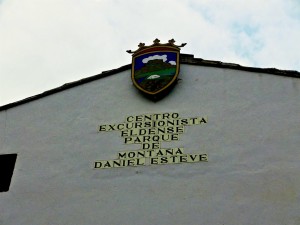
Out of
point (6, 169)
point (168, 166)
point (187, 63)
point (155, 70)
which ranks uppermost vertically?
point (187, 63)

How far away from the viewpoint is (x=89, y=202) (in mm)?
12727

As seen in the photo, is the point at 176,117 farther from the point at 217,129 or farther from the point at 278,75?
the point at 278,75

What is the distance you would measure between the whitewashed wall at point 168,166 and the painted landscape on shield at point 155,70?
29 cm

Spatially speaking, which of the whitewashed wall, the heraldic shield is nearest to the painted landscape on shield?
the heraldic shield

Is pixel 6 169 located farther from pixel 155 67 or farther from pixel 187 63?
pixel 187 63

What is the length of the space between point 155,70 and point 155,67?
8 cm

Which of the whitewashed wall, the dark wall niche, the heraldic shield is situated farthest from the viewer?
the heraldic shield

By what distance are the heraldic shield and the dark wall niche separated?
321 centimetres

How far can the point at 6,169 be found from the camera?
14.0m

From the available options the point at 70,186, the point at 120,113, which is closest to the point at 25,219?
the point at 70,186

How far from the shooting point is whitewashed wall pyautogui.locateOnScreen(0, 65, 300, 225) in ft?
39.3

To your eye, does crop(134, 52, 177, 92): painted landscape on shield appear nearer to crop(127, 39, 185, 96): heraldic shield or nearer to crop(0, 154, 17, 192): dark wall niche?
crop(127, 39, 185, 96): heraldic shield

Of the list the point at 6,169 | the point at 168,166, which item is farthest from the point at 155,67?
the point at 6,169

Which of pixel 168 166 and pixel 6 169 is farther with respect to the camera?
pixel 6 169
